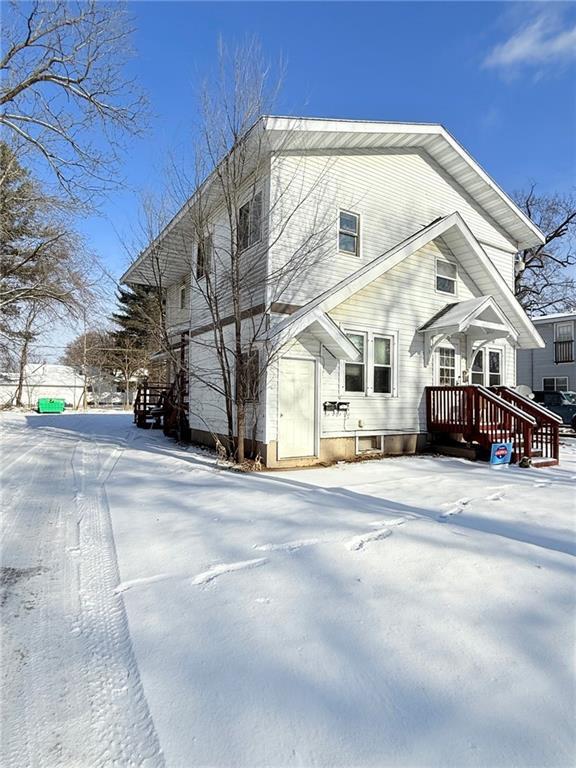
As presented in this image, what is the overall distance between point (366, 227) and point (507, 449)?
18.9 feet

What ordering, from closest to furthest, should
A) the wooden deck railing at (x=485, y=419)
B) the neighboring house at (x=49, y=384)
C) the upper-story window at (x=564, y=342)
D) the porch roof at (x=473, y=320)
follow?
the wooden deck railing at (x=485, y=419), the porch roof at (x=473, y=320), the upper-story window at (x=564, y=342), the neighboring house at (x=49, y=384)

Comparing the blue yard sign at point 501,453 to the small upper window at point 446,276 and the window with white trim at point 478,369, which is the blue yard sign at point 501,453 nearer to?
the window with white trim at point 478,369

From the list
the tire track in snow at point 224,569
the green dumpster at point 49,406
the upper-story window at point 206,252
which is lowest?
the tire track in snow at point 224,569

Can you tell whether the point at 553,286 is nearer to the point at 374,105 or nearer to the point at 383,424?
the point at 374,105

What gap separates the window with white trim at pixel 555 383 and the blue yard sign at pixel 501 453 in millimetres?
18448

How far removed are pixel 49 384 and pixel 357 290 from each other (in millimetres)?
39839

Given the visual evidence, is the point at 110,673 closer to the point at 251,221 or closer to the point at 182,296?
the point at 251,221

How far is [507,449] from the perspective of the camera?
9078 mm

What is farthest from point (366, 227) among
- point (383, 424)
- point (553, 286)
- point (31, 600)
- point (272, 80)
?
point (553, 286)

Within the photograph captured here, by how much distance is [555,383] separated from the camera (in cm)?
2475

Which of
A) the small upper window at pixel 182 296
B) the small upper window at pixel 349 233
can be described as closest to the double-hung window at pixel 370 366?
the small upper window at pixel 349 233

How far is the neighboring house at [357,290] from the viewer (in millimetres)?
8586

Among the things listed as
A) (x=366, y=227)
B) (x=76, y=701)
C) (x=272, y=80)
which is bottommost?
(x=76, y=701)

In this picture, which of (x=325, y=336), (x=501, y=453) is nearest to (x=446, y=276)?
(x=325, y=336)
